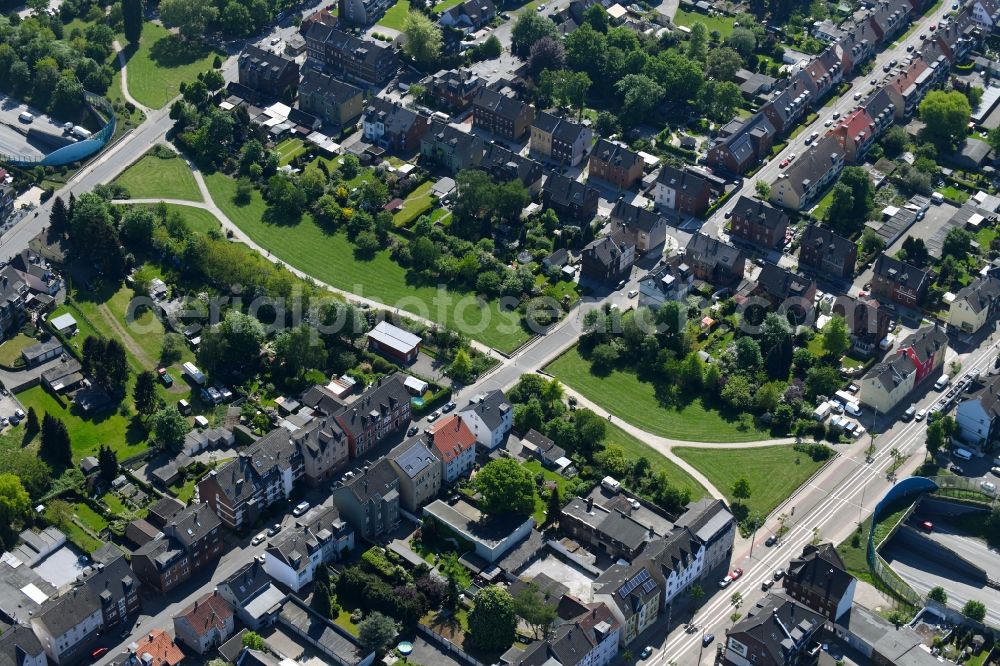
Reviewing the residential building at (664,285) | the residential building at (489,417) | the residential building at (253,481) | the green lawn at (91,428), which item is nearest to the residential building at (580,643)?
the residential building at (489,417)

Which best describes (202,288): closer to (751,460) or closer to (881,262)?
(751,460)

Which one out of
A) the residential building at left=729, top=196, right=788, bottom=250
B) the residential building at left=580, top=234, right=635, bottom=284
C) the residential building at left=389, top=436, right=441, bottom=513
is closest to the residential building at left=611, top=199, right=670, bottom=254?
the residential building at left=580, top=234, right=635, bottom=284

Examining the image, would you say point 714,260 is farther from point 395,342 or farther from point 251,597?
point 251,597

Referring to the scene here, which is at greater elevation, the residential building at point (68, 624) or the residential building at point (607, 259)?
the residential building at point (607, 259)

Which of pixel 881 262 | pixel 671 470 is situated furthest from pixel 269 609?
pixel 881 262

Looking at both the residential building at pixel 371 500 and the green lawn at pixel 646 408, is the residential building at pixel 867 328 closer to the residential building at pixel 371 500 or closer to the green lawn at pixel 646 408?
the green lawn at pixel 646 408

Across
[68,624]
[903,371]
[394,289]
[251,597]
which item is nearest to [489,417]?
[394,289]
